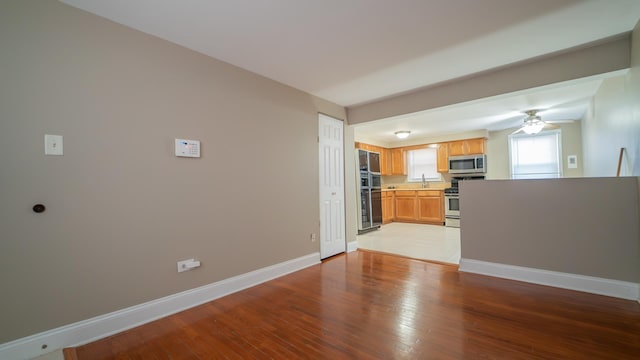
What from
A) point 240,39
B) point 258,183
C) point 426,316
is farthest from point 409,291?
point 240,39

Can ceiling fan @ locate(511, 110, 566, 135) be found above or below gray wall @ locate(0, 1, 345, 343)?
above

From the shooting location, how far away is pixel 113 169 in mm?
2080

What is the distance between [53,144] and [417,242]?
5197 mm

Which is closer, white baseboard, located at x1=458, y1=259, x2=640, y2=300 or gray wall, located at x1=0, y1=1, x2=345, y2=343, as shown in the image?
gray wall, located at x1=0, y1=1, x2=345, y2=343

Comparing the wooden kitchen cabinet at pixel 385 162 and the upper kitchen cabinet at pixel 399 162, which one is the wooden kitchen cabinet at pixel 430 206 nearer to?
the upper kitchen cabinet at pixel 399 162

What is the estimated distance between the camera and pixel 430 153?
7.71 metres

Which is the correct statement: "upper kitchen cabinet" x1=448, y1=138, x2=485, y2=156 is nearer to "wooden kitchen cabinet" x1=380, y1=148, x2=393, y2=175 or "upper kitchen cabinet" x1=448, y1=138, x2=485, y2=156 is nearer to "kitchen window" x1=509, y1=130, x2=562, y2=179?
"kitchen window" x1=509, y1=130, x2=562, y2=179

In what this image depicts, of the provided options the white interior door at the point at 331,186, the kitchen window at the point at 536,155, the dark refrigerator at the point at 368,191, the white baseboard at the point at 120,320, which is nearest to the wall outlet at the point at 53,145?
the white baseboard at the point at 120,320

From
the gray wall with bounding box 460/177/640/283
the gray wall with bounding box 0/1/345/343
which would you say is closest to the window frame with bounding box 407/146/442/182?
the gray wall with bounding box 460/177/640/283

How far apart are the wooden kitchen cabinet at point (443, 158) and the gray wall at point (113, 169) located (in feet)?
19.0

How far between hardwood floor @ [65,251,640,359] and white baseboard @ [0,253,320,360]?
7 cm

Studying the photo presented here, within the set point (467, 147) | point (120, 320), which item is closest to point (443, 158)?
point (467, 147)

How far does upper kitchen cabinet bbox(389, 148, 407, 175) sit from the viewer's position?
26.4 feet

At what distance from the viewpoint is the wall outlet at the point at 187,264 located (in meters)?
2.43
